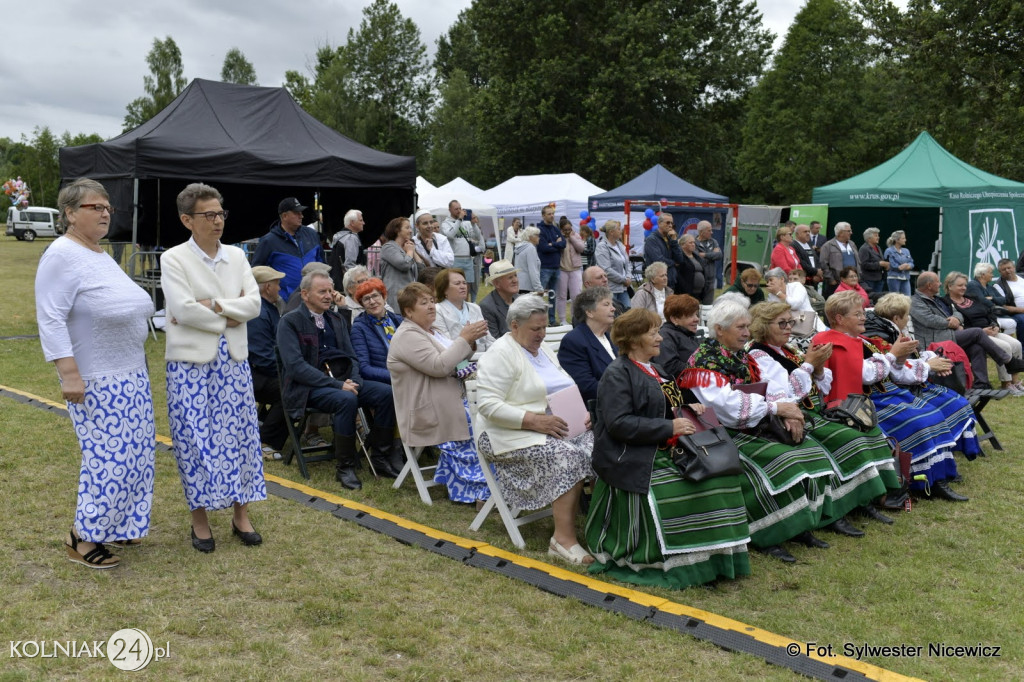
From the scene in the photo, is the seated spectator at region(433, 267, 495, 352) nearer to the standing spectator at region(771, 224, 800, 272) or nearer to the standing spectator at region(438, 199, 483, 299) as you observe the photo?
the standing spectator at region(771, 224, 800, 272)

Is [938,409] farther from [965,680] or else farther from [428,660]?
[428,660]

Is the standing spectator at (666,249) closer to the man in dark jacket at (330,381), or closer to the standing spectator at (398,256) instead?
the standing spectator at (398,256)

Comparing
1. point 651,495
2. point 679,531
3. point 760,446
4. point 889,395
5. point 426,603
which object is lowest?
point 426,603

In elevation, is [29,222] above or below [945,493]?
above

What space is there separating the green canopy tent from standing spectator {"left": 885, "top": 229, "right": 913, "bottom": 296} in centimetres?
92

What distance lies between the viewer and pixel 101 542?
384 centimetres

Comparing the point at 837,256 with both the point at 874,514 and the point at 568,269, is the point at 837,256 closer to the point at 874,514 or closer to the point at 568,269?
the point at 568,269

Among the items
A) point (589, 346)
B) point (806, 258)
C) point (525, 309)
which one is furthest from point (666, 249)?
point (525, 309)

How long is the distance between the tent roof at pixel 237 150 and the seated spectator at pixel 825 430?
22.1ft

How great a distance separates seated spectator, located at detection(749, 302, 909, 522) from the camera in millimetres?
4688

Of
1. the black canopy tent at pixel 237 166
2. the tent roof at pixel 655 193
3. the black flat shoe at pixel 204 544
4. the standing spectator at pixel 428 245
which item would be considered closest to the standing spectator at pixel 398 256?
the standing spectator at pixel 428 245

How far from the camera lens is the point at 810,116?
3988cm

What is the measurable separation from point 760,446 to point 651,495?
0.86m

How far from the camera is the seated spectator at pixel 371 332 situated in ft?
19.2
